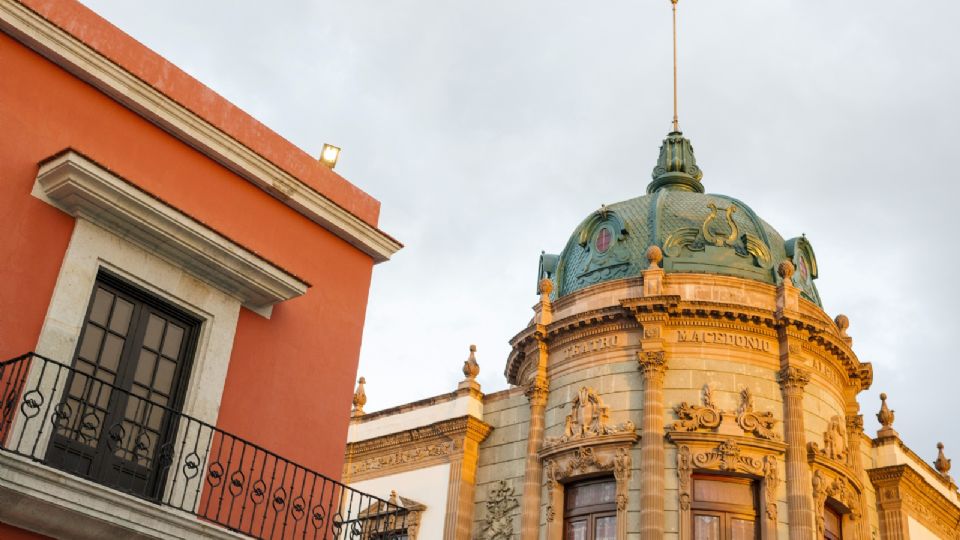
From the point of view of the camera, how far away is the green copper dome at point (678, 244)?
2120 centimetres

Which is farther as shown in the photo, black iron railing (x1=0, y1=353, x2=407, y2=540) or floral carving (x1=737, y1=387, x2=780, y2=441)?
floral carving (x1=737, y1=387, x2=780, y2=441)

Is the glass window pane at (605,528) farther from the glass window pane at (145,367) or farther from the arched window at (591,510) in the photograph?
the glass window pane at (145,367)

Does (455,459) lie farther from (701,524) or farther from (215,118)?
(215,118)

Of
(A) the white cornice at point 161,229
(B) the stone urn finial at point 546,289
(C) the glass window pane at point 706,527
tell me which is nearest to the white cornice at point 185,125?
(A) the white cornice at point 161,229

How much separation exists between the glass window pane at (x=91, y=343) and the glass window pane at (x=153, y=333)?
1.37 ft

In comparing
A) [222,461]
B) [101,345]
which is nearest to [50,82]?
[101,345]

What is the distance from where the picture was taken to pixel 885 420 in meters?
23.5

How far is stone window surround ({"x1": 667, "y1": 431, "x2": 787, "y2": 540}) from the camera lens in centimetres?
1859

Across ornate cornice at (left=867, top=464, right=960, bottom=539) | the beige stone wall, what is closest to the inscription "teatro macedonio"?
the beige stone wall

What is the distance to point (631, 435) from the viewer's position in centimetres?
1930

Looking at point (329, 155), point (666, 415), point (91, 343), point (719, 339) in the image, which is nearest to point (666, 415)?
point (666, 415)

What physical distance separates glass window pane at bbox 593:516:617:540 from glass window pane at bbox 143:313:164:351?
11.7 metres

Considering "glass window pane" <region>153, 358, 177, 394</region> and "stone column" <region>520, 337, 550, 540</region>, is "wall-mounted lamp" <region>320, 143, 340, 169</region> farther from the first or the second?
"stone column" <region>520, 337, 550, 540</region>

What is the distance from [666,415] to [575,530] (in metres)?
2.59
